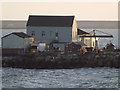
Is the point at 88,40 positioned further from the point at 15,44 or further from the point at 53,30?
the point at 15,44

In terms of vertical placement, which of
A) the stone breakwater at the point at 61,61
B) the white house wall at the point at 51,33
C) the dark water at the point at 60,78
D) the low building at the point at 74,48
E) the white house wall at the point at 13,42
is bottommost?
the dark water at the point at 60,78

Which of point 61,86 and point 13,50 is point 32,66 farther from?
point 61,86

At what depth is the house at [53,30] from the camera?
4469cm

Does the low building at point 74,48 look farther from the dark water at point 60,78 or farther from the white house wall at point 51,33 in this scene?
the dark water at point 60,78

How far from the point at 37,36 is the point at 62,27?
2.77 meters

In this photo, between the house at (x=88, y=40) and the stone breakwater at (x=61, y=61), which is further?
the house at (x=88, y=40)

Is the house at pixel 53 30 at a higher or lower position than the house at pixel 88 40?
higher

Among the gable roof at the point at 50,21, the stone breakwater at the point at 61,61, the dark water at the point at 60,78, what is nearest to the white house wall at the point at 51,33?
the gable roof at the point at 50,21

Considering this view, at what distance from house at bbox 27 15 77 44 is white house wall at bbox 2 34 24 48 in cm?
369

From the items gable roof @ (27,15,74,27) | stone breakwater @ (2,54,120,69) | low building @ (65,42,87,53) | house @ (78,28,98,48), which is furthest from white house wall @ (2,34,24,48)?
house @ (78,28,98,48)

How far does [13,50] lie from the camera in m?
41.7

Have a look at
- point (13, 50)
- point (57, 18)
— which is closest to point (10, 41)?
point (13, 50)

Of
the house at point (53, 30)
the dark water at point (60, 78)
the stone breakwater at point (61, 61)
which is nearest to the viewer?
the dark water at point (60, 78)

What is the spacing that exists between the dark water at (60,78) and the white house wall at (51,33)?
35.2 feet
